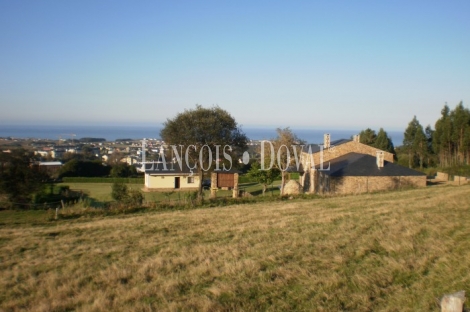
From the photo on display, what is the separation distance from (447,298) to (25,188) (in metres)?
28.2

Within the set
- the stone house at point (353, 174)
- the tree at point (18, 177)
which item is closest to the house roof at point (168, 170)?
the stone house at point (353, 174)

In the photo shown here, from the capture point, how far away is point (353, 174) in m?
32.4

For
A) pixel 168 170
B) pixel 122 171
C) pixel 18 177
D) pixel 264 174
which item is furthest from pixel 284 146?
pixel 122 171

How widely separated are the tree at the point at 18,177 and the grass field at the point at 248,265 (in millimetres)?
14775

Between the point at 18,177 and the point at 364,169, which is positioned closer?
the point at 18,177

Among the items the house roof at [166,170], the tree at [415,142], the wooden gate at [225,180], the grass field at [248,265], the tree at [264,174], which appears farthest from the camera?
the tree at [415,142]

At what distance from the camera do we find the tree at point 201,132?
32000mm

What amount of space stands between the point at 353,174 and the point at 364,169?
1.67m

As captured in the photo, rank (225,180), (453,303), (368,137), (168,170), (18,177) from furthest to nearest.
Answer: (368,137), (168,170), (225,180), (18,177), (453,303)

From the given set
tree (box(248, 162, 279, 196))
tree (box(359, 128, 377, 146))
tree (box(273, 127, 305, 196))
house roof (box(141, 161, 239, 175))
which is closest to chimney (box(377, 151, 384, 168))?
tree (box(273, 127, 305, 196))

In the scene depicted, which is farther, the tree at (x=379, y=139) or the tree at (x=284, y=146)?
the tree at (x=379, y=139)

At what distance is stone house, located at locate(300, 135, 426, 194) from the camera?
32.2 m

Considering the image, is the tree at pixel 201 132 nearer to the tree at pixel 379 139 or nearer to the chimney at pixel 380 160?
the chimney at pixel 380 160

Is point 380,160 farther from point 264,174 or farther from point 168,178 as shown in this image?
point 168,178
